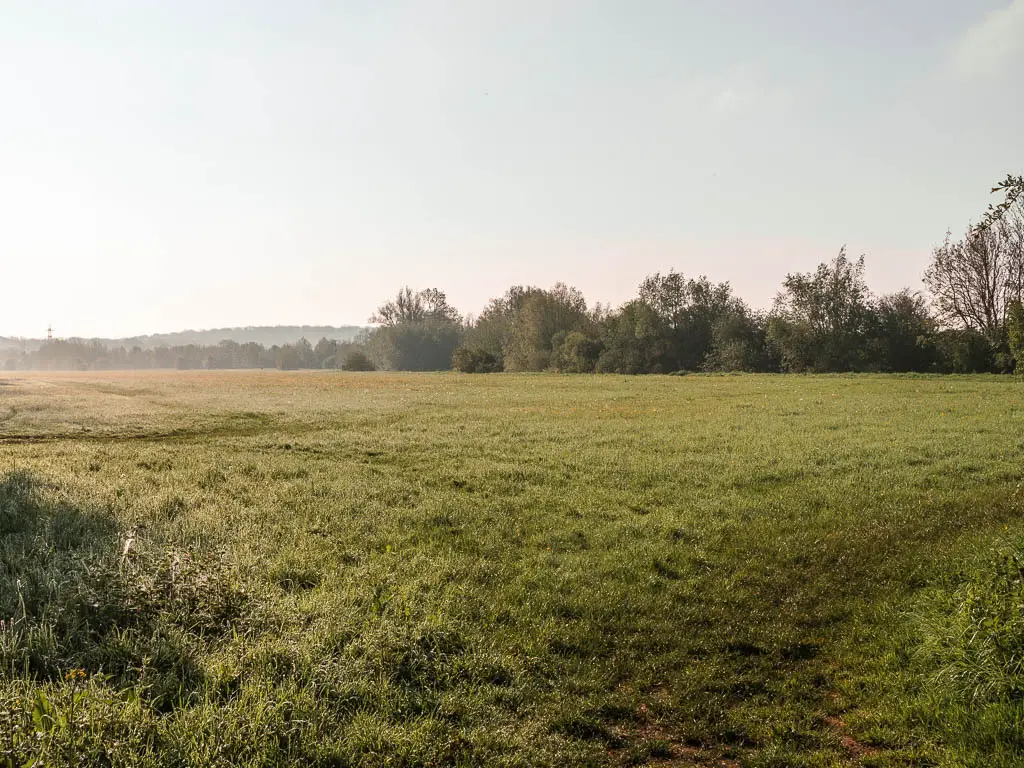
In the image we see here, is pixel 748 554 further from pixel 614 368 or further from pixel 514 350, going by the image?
pixel 514 350

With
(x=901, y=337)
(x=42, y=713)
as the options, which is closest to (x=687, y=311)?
(x=901, y=337)

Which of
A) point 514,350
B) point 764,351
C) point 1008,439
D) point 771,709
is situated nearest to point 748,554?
point 771,709

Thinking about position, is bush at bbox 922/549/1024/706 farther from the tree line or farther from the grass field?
the tree line

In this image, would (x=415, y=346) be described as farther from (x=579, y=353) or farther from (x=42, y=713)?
(x=42, y=713)

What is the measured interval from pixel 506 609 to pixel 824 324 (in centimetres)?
7175

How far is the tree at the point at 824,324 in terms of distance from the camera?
218ft

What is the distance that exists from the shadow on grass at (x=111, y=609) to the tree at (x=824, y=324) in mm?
69630

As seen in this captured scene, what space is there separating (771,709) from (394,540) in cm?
626

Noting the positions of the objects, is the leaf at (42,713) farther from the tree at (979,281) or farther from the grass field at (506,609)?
the tree at (979,281)

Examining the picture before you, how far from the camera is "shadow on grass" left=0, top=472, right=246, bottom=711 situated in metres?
5.34

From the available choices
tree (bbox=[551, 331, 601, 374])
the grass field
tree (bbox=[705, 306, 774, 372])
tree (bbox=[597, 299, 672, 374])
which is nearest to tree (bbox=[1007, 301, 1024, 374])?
tree (bbox=[705, 306, 774, 372])

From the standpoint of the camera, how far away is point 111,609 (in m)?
6.21

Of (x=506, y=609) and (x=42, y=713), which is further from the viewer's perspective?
(x=506, y=609)

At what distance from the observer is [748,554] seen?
10.0 meters
